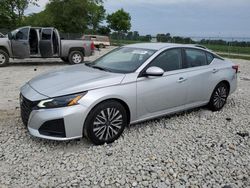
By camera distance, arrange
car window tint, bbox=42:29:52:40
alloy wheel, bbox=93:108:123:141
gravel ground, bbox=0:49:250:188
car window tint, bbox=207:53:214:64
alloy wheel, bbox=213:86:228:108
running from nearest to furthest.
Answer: gravel ground, bbox=0:49:250:188 < alloy wheel, bbox=93:108:123:141 < car window tint, bbox=207:53:214:64 < alloy wheel, bbox=213:86:228:108 < car window tint, bbox=42:29:52:40

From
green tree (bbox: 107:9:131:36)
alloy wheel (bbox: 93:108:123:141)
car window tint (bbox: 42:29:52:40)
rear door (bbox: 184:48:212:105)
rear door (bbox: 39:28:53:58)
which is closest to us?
alloy wheel (bbox: 93:108:123:141)

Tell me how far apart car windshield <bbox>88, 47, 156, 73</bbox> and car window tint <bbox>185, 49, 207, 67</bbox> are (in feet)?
2.72

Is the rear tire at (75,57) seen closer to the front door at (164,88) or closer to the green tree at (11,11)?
the front door at (164,88)

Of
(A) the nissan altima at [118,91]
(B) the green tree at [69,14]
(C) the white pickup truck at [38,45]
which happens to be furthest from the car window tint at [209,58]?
(B) the green tree at [69,14]

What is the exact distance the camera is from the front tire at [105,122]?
12.1 feet

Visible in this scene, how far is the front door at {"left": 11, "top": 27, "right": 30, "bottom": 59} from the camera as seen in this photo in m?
11.5

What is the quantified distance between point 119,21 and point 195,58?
165 ft

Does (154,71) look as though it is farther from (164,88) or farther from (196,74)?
(196,74)

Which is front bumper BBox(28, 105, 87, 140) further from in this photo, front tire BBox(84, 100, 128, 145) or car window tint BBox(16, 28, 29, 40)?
car window tint BBox(16, 28, 29, 40)

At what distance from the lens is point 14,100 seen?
6.07 m

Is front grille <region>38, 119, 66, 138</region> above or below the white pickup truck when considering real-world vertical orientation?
below

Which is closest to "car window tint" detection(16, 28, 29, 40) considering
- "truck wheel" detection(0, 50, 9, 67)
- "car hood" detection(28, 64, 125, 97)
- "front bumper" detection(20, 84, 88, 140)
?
"truck wheel" detection(0, 50, 9, 67)

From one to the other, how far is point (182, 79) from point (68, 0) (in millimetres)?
32293

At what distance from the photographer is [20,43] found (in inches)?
456
